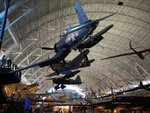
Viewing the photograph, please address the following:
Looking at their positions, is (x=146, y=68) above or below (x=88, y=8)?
below

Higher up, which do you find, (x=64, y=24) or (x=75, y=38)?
(x=64, y=24)

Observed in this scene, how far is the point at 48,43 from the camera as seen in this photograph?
1312 inches

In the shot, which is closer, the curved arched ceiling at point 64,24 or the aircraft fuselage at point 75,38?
the aircraft fuselage at point 75,38

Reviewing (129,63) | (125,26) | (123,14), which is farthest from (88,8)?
(129,63)

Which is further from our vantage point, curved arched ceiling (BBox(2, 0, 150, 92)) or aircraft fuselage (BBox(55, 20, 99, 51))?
curved arched ceiling (BBox(2, 0, 150, 92))

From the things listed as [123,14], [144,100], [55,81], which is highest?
[123,14]

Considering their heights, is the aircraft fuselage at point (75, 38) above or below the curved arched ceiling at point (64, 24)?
below

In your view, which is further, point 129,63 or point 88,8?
point 129,63

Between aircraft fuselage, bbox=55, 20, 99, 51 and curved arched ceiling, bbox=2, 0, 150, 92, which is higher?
curved arched ceiling, bbox=2, 0, 150, 92

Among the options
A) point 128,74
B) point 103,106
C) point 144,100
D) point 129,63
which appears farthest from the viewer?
point 128,74

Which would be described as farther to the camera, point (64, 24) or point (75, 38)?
point (64, 24)

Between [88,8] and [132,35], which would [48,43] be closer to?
[88,8]

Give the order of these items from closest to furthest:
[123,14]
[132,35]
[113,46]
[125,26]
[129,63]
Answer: [123,14]
[125,26]
[132,35]
[113,46]
[129,63]

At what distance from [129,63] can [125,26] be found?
50.2 feet
